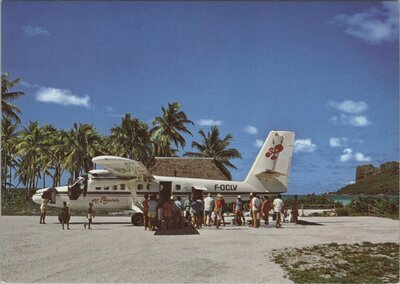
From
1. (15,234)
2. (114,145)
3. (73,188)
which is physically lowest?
(15,234)

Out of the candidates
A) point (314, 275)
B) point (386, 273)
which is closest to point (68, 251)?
point (314, 275)

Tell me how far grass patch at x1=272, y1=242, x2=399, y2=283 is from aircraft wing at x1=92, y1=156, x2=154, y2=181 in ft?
28.6

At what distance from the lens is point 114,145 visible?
156ft

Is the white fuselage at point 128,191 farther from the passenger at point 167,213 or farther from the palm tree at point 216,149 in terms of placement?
the palm tree at point 216,149

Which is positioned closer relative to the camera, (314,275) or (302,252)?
(314,275)

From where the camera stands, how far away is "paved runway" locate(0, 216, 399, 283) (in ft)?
26.0

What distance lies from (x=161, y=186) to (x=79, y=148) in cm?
2948

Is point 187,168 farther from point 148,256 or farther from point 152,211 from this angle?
point 148,256

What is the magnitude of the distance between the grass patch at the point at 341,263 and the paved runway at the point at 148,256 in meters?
0.48

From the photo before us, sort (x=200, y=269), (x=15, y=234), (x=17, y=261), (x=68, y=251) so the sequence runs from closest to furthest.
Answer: (x=200, y=269) < (x=17, y=261) < (x=68, y=251) < (x=15, y=234)

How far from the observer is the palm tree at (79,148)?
4725cm

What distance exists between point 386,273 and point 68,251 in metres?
8.33

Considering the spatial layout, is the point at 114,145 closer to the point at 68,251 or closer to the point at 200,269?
the point at 68,251

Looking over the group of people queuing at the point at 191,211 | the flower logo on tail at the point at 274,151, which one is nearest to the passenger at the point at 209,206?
the group of people queuing at the point at 191,211
